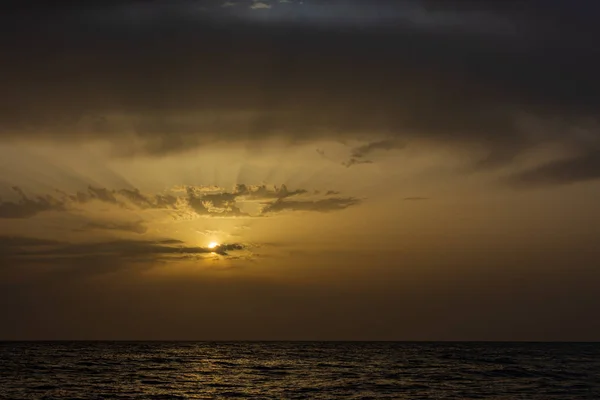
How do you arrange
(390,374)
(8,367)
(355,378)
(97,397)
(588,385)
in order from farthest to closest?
(8,367)
(390,374)
(355,378)
(588,385)
(97,397)

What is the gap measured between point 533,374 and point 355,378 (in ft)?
70.0

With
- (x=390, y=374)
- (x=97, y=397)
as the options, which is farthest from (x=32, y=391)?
(x=390, y=374)

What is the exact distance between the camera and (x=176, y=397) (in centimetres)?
5053

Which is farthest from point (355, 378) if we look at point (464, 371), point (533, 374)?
point (533, 374)

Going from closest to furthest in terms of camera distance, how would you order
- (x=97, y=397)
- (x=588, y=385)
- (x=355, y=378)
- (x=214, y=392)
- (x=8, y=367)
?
1. (x=97, y=397)
2. (x=214, y=392)
3. (x=588, y=385)
4. (x=355, y=378)
5. (x=8, y=367)

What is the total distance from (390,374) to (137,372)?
28.0 m

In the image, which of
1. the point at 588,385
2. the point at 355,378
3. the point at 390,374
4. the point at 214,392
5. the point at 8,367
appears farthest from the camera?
the point at 8,367

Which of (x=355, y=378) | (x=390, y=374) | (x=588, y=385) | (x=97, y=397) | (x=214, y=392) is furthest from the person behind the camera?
(x=390, y=374)

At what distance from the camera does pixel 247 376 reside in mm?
70250

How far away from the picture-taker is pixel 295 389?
5556 cm

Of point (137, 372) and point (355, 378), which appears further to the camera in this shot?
point (137, 372)

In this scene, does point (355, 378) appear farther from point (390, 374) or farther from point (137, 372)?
point (137, 372)

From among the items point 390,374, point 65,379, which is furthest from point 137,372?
point 390,374

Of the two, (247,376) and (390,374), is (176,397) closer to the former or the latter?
(247,376)
